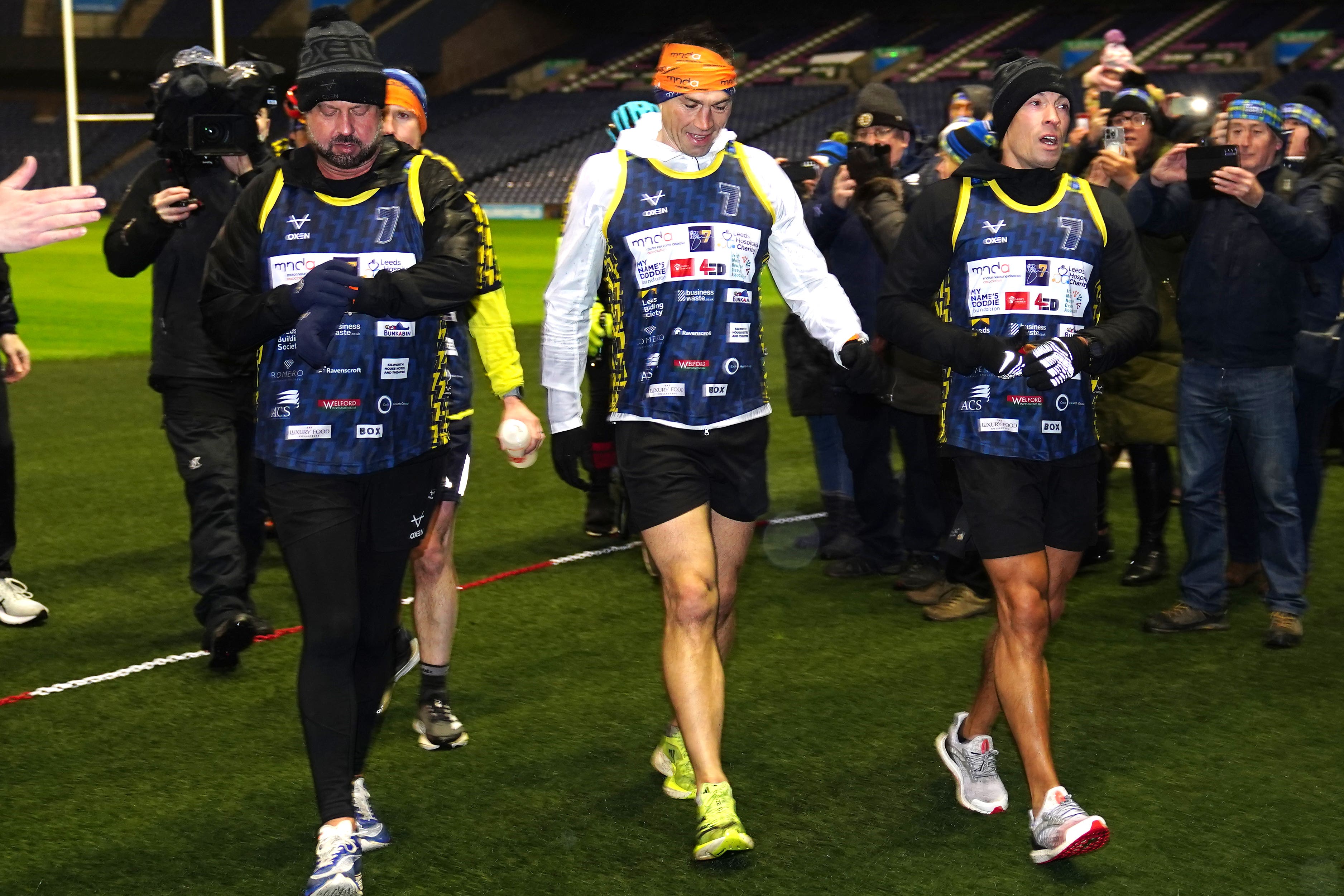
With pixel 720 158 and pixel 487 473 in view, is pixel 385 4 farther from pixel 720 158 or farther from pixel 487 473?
pixel 720 158

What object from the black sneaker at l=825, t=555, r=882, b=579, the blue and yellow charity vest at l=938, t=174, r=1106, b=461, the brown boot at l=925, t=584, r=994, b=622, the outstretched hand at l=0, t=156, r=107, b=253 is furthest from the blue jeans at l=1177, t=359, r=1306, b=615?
the outstretched hand at l=0, t=156, r=107, b=253

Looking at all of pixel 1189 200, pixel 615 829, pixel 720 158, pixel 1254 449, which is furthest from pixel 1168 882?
pixel 1189 200

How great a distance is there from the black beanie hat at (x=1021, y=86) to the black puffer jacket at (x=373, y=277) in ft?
4.88

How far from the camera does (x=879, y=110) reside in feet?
24.8

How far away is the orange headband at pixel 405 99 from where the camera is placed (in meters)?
5.40

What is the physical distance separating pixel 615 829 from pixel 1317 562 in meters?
4.41

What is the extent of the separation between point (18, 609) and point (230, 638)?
132 centimetres

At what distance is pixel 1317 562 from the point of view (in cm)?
742

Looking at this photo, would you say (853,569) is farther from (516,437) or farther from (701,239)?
(516,437)

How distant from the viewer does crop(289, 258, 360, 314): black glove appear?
3771mm

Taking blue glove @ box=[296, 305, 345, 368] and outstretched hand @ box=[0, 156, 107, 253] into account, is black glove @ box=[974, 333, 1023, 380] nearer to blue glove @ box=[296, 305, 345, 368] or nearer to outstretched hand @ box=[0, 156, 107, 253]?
blue glove @ box=[296, 305, 345, 368]

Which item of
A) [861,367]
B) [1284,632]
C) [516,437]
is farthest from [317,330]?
[1284,632]

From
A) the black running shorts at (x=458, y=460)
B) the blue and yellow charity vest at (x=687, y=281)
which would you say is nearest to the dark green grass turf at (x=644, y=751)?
the black running shorts at (x=458, y=460)

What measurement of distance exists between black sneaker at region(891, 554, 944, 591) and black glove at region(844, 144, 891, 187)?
1708mm
